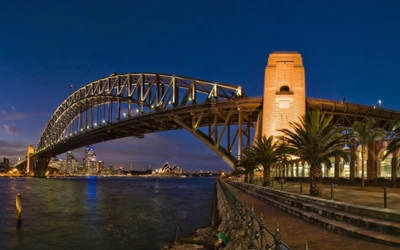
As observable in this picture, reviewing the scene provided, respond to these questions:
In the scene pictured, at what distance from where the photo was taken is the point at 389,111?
68.1 m

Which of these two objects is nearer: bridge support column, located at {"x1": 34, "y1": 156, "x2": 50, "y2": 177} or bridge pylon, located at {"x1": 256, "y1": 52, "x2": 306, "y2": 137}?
bridge pylon, located at {"x1": 256, "y1": 52, "x2": 306, "y2": 137}

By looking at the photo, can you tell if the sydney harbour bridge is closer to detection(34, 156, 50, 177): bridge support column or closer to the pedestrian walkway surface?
the pedestrian walkway surface

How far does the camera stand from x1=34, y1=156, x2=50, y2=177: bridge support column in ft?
530

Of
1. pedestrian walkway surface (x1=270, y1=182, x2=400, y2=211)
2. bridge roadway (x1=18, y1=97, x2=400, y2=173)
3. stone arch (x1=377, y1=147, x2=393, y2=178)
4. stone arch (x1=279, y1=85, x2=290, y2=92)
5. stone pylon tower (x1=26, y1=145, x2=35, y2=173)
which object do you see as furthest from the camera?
stone pylon tower (x1=26, y1=145, x2=35, y2=173)

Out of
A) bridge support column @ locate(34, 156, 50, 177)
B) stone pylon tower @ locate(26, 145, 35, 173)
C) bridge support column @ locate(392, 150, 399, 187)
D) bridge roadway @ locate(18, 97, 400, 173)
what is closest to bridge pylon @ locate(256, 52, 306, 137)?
bridge roadway @ locate(18, 97, 400, 173)

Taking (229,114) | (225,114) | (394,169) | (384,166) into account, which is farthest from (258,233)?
(225,114)

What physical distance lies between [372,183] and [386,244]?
30.0 metres

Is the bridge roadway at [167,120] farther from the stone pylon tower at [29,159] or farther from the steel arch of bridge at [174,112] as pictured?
the stone pylon tower at [29,159]

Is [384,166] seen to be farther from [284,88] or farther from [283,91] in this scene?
[284,88]

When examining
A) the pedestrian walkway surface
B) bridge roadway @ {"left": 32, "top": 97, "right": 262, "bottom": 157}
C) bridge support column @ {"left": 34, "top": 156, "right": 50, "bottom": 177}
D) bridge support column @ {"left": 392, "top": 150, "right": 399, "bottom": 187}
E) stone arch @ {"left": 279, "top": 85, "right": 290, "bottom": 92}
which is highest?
stone arch @ {"left": 279, "top": 85, "right": 290, "bottom": 92}

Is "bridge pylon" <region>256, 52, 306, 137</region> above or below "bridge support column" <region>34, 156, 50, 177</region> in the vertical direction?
above

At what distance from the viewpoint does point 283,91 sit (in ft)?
195

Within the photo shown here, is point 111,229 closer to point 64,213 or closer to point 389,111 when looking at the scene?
point 64,213

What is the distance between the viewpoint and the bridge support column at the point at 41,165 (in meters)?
162
